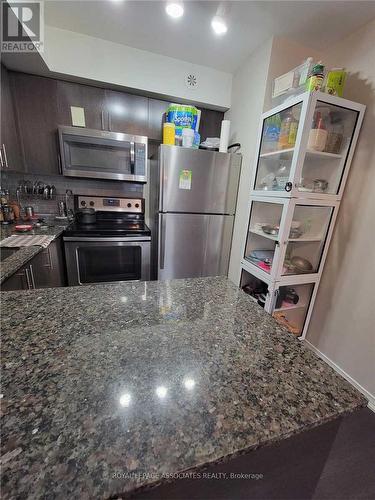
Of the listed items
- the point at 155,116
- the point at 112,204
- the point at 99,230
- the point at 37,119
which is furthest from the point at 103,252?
the point at 155,116

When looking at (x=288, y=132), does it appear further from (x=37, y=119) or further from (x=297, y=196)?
(x=37, y=119)

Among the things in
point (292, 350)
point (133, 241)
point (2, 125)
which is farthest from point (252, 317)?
point (2, 125)

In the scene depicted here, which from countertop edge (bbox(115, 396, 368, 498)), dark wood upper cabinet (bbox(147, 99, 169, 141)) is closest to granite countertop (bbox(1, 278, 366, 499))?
countertop edge (bbox(115, 396, 368, 498))

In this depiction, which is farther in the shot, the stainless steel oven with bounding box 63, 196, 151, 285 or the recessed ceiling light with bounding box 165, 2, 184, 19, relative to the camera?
the stainless steel oven with bounding box 63, 196, 151, 285

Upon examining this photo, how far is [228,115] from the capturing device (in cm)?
226

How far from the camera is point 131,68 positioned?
1.89 meters

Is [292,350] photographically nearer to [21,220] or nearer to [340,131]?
[340,131]

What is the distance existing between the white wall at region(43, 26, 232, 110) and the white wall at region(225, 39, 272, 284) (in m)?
0.19

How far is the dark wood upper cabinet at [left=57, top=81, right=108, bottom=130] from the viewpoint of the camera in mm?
1888

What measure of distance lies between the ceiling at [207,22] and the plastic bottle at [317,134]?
0.63 metres

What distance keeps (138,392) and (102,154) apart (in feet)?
6.61

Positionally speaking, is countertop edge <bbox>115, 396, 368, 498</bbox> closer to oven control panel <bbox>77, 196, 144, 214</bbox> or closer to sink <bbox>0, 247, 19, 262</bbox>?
sink <bbox>0, 247, 19, 262</bbox>

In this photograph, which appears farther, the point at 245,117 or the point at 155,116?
the point at 155,116

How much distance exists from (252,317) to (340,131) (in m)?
1.56
